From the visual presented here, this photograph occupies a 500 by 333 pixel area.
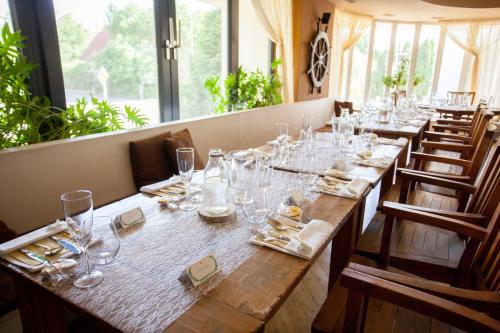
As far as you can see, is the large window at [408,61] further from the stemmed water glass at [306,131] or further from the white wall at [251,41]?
the stemmed water glass at [306,131]

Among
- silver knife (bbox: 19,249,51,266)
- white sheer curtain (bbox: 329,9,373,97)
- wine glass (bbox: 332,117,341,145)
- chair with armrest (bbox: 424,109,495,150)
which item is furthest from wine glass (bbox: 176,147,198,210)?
white sheer curtain (bbox: 329,9,373,97)

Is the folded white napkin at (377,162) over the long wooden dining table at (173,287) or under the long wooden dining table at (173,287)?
over

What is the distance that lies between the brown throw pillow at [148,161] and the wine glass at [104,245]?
110cm

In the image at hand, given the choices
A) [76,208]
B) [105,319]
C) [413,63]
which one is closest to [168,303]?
[105,319]

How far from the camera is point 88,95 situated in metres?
2.97

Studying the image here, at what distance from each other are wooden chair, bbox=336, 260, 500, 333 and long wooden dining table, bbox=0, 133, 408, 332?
0.53 ft

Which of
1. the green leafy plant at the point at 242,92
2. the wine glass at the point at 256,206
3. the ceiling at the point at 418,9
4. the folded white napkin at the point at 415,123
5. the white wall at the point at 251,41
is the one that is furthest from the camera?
the ceiling at the point at 418,9

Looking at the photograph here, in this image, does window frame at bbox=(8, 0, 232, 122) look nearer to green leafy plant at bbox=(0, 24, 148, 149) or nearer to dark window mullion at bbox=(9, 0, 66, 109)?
dark window mullion at bbox=(9, 0, 66, 109)

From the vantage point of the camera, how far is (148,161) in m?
2.30

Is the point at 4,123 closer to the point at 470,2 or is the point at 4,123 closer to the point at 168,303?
the point at 168,303

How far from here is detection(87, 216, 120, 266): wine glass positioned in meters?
0.99

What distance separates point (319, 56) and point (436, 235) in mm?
4628

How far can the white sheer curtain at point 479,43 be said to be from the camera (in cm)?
714

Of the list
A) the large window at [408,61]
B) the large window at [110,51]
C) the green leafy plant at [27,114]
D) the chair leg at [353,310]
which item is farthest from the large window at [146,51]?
the large window at [408,61]
